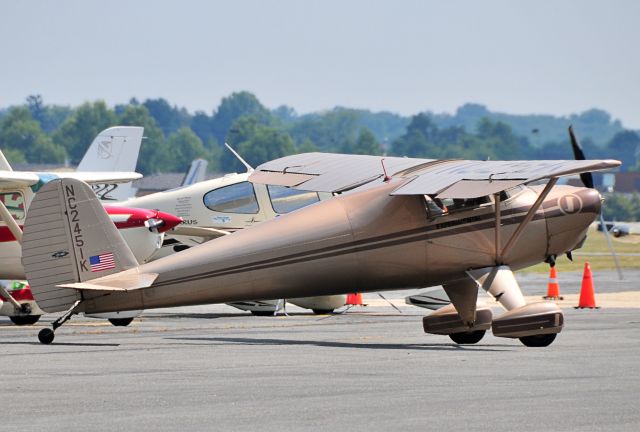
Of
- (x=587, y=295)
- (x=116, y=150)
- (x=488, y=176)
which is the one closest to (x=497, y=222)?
(x=488, y=176)

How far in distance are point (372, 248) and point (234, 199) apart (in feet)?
24.2

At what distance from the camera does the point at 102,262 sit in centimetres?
1692

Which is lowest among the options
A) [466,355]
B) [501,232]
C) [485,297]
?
[485,297]

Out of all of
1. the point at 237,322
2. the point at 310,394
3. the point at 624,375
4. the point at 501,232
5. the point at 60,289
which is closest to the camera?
the point at 310,394

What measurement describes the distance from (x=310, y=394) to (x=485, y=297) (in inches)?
741

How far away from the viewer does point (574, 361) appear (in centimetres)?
1529

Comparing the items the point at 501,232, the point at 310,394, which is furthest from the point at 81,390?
the point at 501,232

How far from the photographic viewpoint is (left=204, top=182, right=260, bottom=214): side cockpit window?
24469mm

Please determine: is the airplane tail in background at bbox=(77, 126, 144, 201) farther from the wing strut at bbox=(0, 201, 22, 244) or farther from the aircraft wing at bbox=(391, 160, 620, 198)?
the aircraft wing at bbox=(391, 160, 620, 198)

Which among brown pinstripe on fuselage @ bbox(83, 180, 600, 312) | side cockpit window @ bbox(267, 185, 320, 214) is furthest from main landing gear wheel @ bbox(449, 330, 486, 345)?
side cockpit window @ bbox(267, 185, 320, 214)

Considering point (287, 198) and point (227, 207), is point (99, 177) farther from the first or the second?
point (287, 198)

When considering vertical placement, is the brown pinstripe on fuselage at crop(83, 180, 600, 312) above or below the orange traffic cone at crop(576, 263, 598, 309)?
above

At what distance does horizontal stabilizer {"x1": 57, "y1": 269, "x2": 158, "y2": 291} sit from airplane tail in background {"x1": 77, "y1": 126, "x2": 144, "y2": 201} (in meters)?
30.7

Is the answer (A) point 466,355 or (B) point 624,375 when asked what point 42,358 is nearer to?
(A) point 466,355
